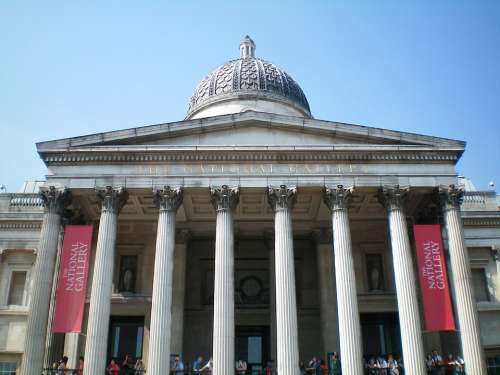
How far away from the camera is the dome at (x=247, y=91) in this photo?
34.5 meters

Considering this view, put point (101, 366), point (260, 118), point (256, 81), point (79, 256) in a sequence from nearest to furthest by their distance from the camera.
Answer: point (101, 366)
point (79, 256)
point (260, 118)
point (256, 81)

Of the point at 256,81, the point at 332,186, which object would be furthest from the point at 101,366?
the point at 256,81

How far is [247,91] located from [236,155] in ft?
36.2

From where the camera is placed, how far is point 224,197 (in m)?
24.1

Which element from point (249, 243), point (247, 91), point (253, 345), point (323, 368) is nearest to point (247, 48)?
point (247, 91)

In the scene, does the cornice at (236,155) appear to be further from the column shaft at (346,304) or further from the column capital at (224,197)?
the column shaft at (346,304)

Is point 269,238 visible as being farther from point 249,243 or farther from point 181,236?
point 181,236

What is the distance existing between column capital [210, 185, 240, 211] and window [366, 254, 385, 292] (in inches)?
378

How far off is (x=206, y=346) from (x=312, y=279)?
22.5ft

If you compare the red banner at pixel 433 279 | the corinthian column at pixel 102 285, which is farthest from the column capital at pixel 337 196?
the corinthian column at pixel 102 285

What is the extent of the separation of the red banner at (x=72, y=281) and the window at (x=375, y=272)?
14777 millimetres

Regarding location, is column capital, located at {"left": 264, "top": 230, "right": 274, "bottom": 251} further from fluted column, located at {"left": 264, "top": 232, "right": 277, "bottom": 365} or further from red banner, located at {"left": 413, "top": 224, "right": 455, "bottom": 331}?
red banner, located at {"left": 413, "top": 224, "right": 455, "bottom": 331}

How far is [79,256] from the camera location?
2333 centimetres

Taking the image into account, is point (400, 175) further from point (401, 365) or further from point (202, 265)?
point (202, 265)
